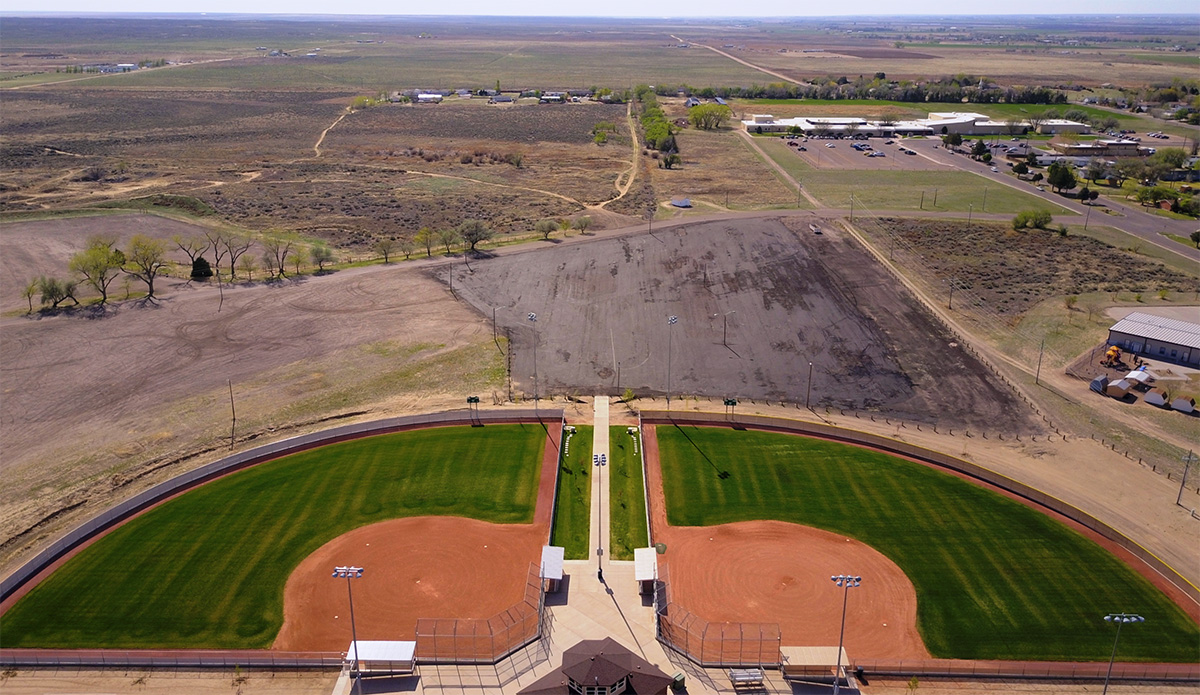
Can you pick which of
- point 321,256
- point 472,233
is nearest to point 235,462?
point 321,256

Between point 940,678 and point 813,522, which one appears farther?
point 813,522

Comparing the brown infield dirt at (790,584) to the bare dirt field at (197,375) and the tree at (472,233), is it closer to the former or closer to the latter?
the bare dirt field at (197,375)

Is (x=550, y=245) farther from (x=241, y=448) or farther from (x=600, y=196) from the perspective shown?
(x=241, y=448)

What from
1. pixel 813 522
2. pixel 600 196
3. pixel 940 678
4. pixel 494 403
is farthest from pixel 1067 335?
pixel 600 196

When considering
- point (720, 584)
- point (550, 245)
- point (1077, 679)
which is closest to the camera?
point (1077, 679)

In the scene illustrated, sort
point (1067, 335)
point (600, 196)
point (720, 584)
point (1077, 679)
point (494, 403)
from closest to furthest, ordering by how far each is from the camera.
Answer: point (1077, 679), point (720, 584), point (494, 403), point (1067, 335), point (600, 196)

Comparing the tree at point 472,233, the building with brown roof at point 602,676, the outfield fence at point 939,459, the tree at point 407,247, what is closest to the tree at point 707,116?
the tree at point 472,233
